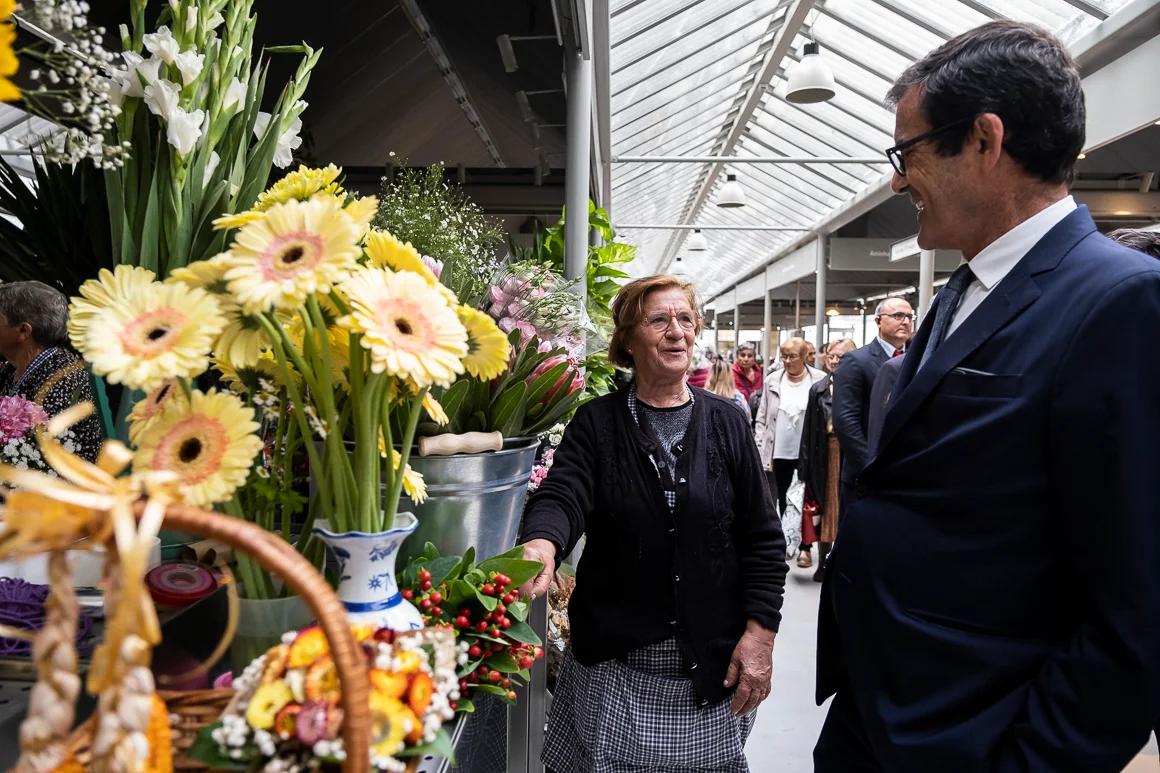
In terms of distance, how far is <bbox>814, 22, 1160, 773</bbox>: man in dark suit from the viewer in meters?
1.02

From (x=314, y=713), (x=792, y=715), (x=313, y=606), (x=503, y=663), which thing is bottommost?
(x=792, y=715)

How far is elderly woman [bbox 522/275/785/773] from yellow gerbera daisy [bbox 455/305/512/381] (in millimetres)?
763

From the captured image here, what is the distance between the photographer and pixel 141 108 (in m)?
1.13

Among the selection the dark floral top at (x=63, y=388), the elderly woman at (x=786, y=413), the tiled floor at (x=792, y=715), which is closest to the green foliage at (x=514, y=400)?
the dark floral top at (x=63, y=388)

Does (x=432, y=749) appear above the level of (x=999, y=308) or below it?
below

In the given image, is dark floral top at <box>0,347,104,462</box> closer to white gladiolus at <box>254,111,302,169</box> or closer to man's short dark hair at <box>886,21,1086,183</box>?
white gladiolus at <box>254,111,302,169</box>

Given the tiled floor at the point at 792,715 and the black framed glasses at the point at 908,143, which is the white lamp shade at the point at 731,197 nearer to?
the tiled floor at the point at 792,715

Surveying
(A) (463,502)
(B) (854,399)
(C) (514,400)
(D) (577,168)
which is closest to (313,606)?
(A) (463,502)

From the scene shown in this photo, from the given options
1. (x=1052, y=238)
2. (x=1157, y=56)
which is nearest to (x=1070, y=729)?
(x=1052, y=238)

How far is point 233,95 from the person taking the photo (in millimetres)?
1157

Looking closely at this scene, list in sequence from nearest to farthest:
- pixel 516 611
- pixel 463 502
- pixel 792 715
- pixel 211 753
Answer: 1. pixel 211 753
2. pixel 516 611
3. pixel 463 502
4. pixel 792 715

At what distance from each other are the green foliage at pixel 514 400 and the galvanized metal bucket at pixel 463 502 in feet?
0.17

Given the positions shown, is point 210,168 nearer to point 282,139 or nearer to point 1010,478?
point 282,139

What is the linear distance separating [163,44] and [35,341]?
178 cm
